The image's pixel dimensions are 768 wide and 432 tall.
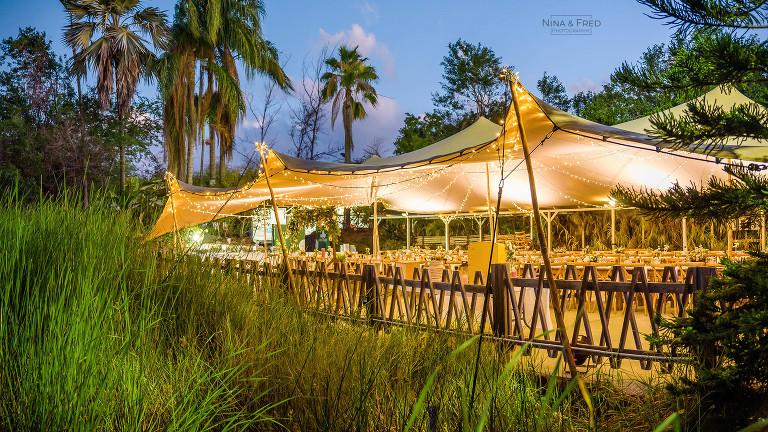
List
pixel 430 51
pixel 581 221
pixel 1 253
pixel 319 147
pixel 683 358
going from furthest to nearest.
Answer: pixel 430 51 → pixel 319 147 → pixel 581 221 → pixel 683 358 → pixel 1 253

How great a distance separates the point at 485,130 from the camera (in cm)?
829

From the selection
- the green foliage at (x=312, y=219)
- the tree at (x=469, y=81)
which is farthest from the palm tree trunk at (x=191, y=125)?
the tree at (x=469, y=81)

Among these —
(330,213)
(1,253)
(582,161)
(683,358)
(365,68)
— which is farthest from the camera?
(365,68)

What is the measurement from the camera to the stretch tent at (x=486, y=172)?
4988mm

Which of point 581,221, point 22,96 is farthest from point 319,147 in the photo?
point 581,221

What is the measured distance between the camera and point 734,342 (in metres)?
2.05

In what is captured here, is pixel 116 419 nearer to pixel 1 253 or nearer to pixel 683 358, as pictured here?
pixel 1 253

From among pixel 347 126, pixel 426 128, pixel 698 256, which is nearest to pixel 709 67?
pixel 698 256

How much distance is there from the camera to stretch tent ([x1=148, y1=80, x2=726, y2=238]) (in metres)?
4.99

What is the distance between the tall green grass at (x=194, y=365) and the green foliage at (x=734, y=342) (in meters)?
0.25

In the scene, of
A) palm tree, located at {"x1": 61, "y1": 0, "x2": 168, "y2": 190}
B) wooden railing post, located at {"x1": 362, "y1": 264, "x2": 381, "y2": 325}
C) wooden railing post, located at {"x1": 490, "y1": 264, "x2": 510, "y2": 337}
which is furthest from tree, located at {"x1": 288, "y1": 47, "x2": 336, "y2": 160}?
wooden railing post, located at {"x1": 490, "y1": 264, "x2": 510, "y2": 337}

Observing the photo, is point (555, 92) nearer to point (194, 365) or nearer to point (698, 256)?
point (698, 256)

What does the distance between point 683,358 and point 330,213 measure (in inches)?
372

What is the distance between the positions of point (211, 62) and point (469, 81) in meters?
13.2
